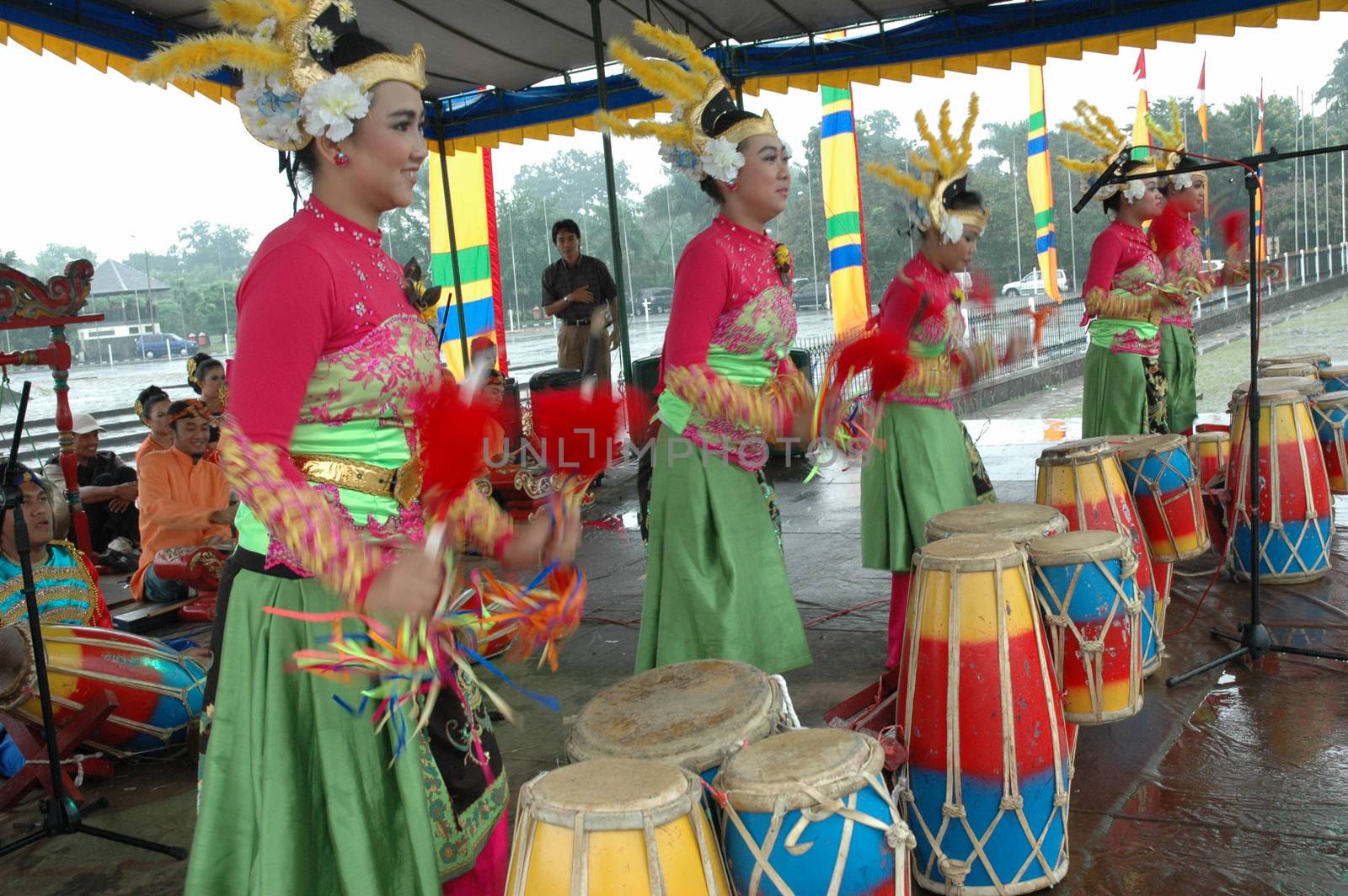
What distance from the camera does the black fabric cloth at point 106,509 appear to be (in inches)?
273

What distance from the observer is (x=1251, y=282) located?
3391 mm

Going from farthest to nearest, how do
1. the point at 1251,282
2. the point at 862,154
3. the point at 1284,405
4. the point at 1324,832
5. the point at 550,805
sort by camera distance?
the point at 862,154
the point at 1284,405
the point at 1251,282
the point at 1324,832
the point at 550,805

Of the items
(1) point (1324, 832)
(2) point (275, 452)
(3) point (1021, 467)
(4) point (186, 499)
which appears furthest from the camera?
(3) point (1021, 467)

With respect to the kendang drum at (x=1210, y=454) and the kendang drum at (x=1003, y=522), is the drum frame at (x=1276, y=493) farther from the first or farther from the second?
the kendang drum at (x=1003, y=522)

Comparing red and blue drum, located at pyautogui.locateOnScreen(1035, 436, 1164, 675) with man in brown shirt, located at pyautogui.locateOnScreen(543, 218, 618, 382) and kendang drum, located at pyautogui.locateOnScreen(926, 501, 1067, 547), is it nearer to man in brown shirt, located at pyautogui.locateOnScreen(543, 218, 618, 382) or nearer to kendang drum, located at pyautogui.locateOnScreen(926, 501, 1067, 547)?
kendang drum, located at pyautogui.locateOnScreen(926, 501, 1067, 547)

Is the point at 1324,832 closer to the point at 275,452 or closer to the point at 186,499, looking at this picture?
the point at 275,452

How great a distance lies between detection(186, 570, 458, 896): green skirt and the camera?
1570 millimetres

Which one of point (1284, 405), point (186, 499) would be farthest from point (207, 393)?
point (1284, 405)

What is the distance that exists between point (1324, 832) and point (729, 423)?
1748 millimetres

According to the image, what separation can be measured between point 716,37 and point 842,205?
3.92 metres

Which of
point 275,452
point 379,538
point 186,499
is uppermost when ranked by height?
point 275,452

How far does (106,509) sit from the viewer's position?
692 cm

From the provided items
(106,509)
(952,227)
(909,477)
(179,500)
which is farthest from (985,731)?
(106,509)

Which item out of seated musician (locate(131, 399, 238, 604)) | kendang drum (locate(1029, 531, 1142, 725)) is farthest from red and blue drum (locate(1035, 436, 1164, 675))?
seated musician (locate(131, 399, 238, 604))
